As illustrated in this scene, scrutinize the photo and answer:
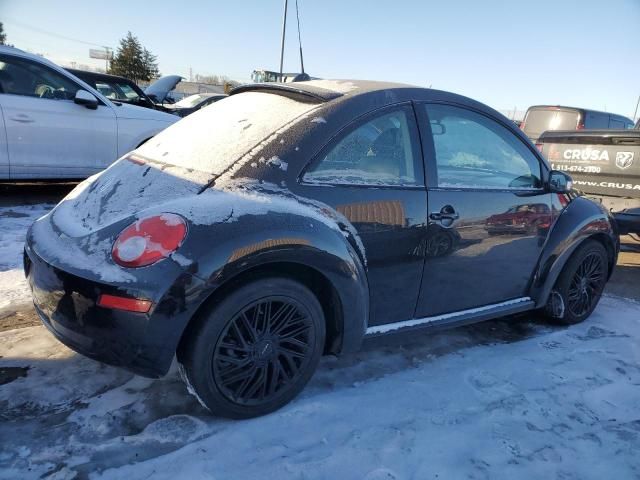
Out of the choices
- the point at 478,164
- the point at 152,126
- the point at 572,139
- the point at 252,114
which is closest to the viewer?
the point at 252,114

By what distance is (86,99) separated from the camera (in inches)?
237

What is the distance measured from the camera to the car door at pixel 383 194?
246cm

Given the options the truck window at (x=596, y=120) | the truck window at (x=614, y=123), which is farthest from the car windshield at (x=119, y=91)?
the truck window at (x=614, y=123)

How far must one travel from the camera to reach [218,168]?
2.35m

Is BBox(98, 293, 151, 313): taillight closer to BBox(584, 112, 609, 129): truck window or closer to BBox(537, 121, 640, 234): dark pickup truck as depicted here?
BBox(537, 121, 640, 234): dark pickup truck

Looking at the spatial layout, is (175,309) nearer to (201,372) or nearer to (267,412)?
(201,372)

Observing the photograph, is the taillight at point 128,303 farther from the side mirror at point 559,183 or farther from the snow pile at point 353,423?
the side mirror at point 559,183

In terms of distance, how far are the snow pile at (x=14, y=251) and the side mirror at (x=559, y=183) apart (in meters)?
3.61

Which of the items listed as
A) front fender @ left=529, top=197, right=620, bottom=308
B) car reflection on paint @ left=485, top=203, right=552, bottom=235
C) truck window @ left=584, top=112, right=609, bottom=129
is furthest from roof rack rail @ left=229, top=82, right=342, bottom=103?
truck window @ left=584, top=112, right=609, bottom=129

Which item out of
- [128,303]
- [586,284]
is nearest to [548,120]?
[586,284]

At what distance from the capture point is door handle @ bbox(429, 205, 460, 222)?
8.94 feet

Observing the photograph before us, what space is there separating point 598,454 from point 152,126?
247 inches

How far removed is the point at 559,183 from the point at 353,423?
2.13 metres

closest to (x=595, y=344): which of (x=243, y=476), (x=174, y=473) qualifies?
(x=243, y=476)
